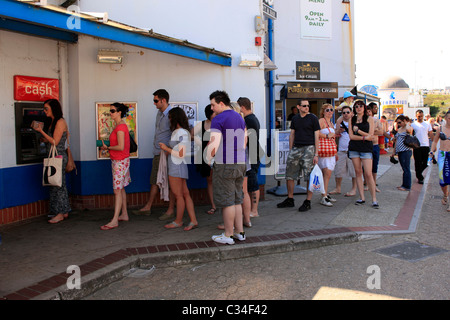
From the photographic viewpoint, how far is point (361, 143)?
23.9 ft

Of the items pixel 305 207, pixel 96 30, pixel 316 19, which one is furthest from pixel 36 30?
pixel 316 19

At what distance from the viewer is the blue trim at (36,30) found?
215 inches

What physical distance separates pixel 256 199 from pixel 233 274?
2.20m

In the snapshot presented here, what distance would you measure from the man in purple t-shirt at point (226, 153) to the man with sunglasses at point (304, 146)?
2.16 m

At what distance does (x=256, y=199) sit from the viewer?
6.39 meters

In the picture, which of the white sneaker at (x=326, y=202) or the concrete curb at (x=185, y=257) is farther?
the white sneaker at (x=326, y=202)

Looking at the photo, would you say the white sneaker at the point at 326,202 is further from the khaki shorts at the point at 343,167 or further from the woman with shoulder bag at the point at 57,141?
the woman with shoulder bag at the point at 57,141

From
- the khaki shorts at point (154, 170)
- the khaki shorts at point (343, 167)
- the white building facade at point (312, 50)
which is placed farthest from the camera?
the white building facade at point (312, 50)

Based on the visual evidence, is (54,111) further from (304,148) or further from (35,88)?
(304,148)

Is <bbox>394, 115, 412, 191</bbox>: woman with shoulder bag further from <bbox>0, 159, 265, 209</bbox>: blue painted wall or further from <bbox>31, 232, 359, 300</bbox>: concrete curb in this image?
<bbox>31, 232, 359, 300</bbox>: concrete curb
